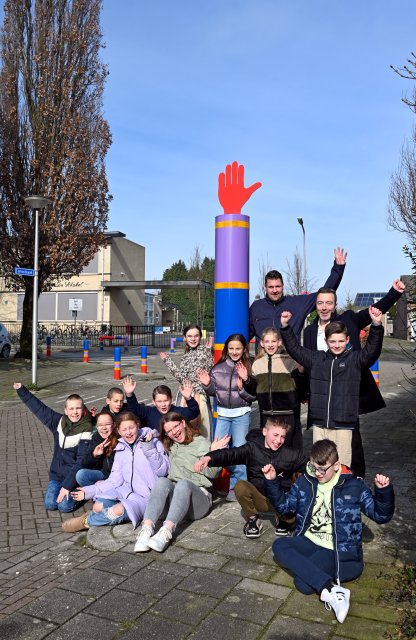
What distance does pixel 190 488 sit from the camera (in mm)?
4773

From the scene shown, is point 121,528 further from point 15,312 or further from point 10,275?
point 15,312

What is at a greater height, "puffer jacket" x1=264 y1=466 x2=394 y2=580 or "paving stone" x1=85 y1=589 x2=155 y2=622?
"puffer jacket" x1=264 y1=466 x2=394 y2=580

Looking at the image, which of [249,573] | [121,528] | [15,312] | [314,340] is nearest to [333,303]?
[314,340]

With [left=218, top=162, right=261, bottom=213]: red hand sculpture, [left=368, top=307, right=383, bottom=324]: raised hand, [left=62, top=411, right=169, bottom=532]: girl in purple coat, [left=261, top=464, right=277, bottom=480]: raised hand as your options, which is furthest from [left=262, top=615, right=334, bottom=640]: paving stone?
[left=218, top=162, right=261, bottom=213]: red hand sculpture

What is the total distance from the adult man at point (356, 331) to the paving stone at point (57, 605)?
2.24m

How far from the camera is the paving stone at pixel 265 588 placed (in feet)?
11.7

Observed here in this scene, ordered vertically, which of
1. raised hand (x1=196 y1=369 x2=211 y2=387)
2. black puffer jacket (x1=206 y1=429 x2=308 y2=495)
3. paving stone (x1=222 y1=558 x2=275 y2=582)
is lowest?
paving stone (x1=222 y1=558 x2=275 y2=582)

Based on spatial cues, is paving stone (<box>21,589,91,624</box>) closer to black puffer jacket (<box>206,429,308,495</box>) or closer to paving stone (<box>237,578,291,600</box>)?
paving stone (<box>237,578,291,600</box>)

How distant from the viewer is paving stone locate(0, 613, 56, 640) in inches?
123

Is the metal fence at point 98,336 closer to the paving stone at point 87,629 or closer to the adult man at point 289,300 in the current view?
the adult man at point 289,300

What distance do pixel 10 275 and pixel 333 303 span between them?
17469mm

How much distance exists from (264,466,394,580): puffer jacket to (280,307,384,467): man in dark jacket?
69 cm

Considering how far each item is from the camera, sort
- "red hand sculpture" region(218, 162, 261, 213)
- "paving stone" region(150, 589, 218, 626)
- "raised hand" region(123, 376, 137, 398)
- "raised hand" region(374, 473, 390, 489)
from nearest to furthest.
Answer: "paving stone" region(150, 589, 218, 626), "raised hand" region(374, 473, 390, 489), "raised hand" region(123, 376, 137, 398), "red hand sculpture" region(218, 162, 261, 213)

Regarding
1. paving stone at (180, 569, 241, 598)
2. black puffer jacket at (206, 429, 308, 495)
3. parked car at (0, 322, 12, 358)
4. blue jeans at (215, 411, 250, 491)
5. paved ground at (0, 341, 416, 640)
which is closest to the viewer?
paved ground at (0, 341, 416, 640)
